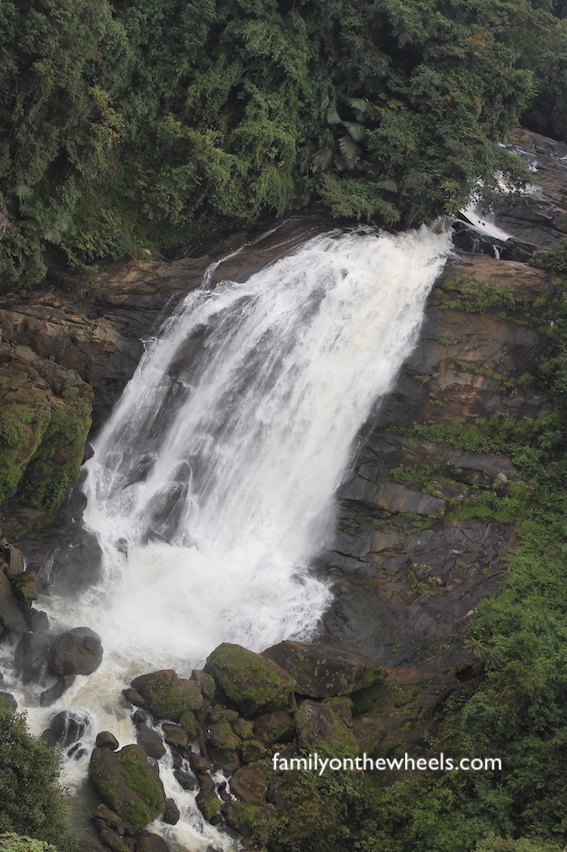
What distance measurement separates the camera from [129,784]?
11.0 metres

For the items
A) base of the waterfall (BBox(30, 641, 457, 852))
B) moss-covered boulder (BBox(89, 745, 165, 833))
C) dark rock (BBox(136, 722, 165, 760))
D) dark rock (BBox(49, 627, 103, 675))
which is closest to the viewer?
moss-covered boulder (BBox(89, 745, 165, 833))

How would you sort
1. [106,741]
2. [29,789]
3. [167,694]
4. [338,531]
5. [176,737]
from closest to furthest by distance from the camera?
[29,789] → [106,741] → [176,737] → [167,694] → [338,531]

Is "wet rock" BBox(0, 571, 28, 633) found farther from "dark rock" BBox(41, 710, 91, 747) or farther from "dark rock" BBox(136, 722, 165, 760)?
"dark rock" BBox(136, 722, 165, 760)

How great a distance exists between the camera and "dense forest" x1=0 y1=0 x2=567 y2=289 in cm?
1825

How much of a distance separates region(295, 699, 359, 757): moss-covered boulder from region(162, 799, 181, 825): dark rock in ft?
7.97

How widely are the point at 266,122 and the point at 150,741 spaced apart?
54.0 ft

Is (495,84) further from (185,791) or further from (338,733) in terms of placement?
(185,791)

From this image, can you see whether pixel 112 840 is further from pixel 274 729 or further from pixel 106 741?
pixel 274 729

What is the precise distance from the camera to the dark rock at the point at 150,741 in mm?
11938

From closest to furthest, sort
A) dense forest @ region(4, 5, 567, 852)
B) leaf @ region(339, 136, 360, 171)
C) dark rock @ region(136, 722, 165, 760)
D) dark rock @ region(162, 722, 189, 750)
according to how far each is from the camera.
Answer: dark rock @ region(136, 722, 165, 760) < dark rock @ region(162, 722, 189, 750) < dense forest @ region(4, 5, 567, 852) < leaf @ region(339, 136, 360, 171)

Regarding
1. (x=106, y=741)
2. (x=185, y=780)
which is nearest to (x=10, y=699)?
(x=106, y=741)

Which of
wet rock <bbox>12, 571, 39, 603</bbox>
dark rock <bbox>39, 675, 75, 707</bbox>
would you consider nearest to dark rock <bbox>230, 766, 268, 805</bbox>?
dark rock <bbox>39, 675, 75, 707</bbox>

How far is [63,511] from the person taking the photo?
16.0 meters

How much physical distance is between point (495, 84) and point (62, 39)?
12975 millimetres
